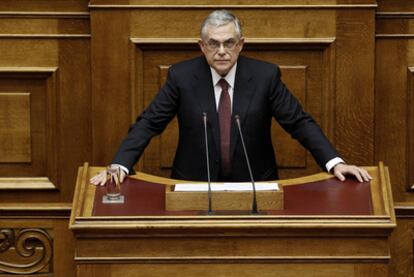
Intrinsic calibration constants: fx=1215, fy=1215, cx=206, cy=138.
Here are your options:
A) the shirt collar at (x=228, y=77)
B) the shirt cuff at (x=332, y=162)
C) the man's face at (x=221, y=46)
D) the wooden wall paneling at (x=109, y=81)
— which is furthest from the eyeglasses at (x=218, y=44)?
the wooden wall paneling at (x=109, y=81)

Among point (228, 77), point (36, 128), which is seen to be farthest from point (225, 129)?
point (36, 128)

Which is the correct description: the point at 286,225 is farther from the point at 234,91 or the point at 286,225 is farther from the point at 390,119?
the point at 390,119

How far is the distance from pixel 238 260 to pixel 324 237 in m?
0.23

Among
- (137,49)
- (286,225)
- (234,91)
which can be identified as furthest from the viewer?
(137,49)

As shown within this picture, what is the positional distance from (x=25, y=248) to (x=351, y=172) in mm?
1391

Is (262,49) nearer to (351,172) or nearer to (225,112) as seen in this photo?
(225,112)

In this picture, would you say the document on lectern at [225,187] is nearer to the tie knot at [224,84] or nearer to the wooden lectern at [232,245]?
the wooden lectern at [232,245]

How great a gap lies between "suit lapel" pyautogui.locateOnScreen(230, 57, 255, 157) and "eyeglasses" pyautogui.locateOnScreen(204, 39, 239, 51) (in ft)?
0.57

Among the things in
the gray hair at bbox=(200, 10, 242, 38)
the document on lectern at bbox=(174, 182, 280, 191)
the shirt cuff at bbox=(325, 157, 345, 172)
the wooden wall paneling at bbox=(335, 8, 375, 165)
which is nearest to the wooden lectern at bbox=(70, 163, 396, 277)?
the document on lectern at bbox=(174, 182, 280, 191)

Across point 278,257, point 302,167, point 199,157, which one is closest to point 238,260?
point 278,257

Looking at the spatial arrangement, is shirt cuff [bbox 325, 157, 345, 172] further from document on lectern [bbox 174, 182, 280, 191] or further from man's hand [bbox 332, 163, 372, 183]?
document on lectern [bbox 174, 182, 280, 191]

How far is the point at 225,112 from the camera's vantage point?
388 centimetres

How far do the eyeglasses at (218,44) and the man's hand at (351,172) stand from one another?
1.62ft

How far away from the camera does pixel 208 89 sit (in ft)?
12.8
